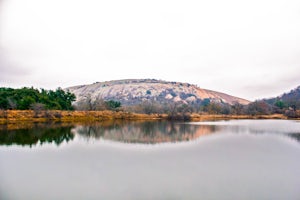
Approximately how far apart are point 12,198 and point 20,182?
146cm

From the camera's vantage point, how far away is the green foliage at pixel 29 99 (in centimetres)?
4122

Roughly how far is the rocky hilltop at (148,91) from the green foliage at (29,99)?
8834 centimetres

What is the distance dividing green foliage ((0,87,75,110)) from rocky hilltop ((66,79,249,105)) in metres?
88.3

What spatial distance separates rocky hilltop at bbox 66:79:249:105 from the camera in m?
152

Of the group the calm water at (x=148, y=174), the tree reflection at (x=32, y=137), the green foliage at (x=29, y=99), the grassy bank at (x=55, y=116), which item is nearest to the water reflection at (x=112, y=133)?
the tree reflection at (x=32, y=137)

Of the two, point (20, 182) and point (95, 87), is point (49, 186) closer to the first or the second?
point (20, 182)

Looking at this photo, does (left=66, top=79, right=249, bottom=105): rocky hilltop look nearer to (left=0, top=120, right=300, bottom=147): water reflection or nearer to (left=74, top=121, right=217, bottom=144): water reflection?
(left=0, top=120, right=300, bottom=147): water reflection

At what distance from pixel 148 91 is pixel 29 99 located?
120604mm

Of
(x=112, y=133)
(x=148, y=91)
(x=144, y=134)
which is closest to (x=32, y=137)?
(x=112, y=133)

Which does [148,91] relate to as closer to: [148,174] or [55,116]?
[55,116]

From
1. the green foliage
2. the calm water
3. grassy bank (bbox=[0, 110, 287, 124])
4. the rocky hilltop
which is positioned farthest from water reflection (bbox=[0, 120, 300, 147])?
the rocky hilltop

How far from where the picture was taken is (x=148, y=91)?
527 ft

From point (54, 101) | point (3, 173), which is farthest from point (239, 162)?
point (54, 101)

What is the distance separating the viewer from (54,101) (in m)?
47.7
